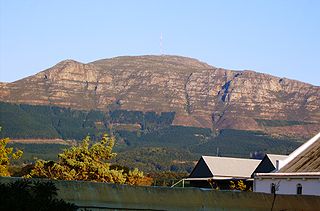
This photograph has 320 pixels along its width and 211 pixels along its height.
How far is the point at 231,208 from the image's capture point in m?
15.5

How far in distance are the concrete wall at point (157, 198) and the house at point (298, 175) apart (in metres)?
20.1

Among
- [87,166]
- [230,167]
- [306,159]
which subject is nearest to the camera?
[87,166]

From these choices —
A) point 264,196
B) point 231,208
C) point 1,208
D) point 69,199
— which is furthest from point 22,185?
point 264,196

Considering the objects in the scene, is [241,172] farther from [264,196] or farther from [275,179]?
[264,196]

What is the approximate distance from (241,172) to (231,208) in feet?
223

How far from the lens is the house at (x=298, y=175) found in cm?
3788

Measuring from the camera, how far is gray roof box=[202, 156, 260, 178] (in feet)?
266

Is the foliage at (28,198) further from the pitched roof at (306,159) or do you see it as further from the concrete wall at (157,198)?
the pitched roof at (306,159)

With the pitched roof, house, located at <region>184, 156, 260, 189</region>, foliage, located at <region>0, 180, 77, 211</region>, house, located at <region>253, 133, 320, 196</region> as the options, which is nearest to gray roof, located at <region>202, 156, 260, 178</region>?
house, located at <region>184, 156, 260, 189</region>

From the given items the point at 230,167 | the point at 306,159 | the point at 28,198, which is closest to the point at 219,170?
the point at 230,167

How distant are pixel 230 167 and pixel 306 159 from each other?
40232 mm

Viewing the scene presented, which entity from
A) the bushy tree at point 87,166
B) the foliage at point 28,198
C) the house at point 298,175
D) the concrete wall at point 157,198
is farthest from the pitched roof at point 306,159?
the foliage at point 28,198

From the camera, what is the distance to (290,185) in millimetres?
A: 40000

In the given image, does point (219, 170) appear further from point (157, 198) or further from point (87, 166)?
point (157, 198)
